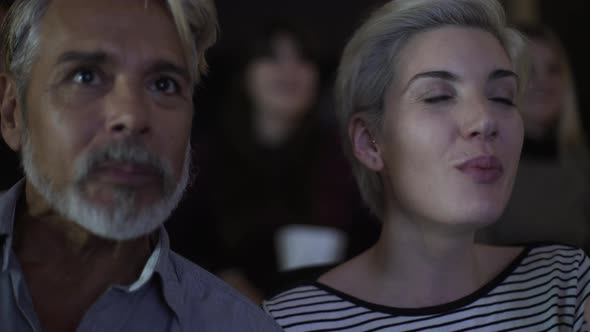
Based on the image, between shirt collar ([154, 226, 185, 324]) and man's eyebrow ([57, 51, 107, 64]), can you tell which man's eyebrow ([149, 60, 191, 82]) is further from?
shirt collar ([154, 226, 185, 324])

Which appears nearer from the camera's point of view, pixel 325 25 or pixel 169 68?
pixel 169 68

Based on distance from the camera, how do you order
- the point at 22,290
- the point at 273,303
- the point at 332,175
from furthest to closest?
the point at 332,175 → the point at 273,303 → the point at 22,290

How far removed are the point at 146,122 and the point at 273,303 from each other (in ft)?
1.74

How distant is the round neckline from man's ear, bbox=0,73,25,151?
646 mm

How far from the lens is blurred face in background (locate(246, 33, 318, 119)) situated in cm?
270

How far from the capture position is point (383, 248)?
5.44ft

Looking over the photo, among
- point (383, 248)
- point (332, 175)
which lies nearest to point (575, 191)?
point (332, 175)

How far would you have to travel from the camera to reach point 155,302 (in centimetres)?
129

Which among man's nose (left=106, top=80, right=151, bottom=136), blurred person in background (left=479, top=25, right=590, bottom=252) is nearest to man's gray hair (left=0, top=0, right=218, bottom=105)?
man's nose (left=106, top=80, right=151, bottom=136)

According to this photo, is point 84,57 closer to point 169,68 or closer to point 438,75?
point 169,68

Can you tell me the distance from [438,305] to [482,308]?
88mm

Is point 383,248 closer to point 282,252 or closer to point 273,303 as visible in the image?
point 273,303

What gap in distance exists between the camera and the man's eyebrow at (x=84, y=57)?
1248 mm

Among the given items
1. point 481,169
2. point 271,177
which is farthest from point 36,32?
point 271,177
